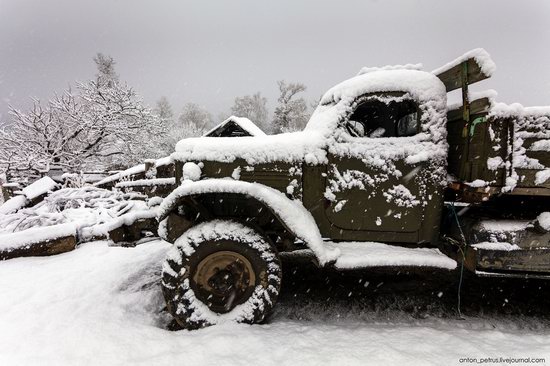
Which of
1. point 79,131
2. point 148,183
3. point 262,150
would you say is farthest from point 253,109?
point 262,150

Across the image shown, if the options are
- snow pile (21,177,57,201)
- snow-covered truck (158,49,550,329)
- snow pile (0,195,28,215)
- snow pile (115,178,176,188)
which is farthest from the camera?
snow pile (115,178,176,188)

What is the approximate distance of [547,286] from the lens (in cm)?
341

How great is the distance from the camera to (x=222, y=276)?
2.65 metres

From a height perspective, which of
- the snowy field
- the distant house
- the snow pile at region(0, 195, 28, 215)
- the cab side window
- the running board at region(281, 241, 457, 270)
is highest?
the distant house

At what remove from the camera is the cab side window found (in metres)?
2.95

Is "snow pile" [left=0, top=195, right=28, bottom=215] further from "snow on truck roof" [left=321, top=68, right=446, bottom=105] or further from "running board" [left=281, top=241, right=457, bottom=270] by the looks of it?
"snow on truck roof" [left=321, top=68, right=446, bottom=105]

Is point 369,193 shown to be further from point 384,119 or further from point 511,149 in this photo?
point 511,149

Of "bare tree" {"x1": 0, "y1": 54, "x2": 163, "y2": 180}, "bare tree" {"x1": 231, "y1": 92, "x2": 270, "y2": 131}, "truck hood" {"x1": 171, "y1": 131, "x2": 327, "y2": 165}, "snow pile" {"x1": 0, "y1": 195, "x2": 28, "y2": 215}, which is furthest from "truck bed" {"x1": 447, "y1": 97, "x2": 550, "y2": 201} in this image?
"bare tree" {"x1": 231, "y1": 92, "x2": 270, "y2": 131}

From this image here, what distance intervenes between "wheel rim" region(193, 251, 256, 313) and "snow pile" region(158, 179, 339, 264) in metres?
0.53

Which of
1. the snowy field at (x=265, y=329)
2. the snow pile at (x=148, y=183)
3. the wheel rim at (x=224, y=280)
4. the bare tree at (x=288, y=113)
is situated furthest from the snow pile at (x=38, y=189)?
the bare tree at (x=288, y=113)

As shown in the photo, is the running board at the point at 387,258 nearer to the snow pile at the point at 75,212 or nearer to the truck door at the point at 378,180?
the truck door at the point at 378,180

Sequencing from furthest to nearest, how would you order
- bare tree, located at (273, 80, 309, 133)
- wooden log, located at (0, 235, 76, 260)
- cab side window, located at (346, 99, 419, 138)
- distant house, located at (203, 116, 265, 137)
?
bare tree, located at (273, 80, 309, 133), distant house, located at (203, 116, 265, 137), wooden log, located at (0, 235, 76, 260), cab side window, located at (346, 99, 419, 138)

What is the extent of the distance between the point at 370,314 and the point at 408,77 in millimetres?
2283

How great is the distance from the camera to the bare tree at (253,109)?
49.2 metres
